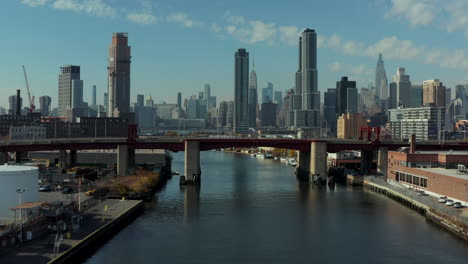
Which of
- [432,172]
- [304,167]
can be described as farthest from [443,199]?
[304,167]

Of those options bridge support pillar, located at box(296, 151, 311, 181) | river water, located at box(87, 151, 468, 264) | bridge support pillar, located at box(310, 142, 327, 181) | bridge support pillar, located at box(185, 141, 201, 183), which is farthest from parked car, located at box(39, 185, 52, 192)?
bridge support pillar, located at box(296, 151, 311, 181)

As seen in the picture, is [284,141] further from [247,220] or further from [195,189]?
[247,220]

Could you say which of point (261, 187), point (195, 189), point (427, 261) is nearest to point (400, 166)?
point (261, 187)

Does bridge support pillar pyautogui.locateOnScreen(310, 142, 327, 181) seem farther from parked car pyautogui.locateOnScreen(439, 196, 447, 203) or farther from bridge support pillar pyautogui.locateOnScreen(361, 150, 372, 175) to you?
parked car pyautogui.locateOnScreen(439, 196, 447, 203)

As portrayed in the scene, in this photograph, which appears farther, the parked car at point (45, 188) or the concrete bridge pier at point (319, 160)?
the concrete bridge pier at point (319, 160)

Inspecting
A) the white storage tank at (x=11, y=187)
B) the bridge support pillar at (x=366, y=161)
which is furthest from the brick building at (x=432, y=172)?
the white storage tank at (x=11, y=187)

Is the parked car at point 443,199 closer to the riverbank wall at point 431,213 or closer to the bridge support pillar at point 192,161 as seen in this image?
the riverbank wall at point 431,213

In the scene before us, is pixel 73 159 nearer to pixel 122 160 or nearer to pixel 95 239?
pixel 122 160
